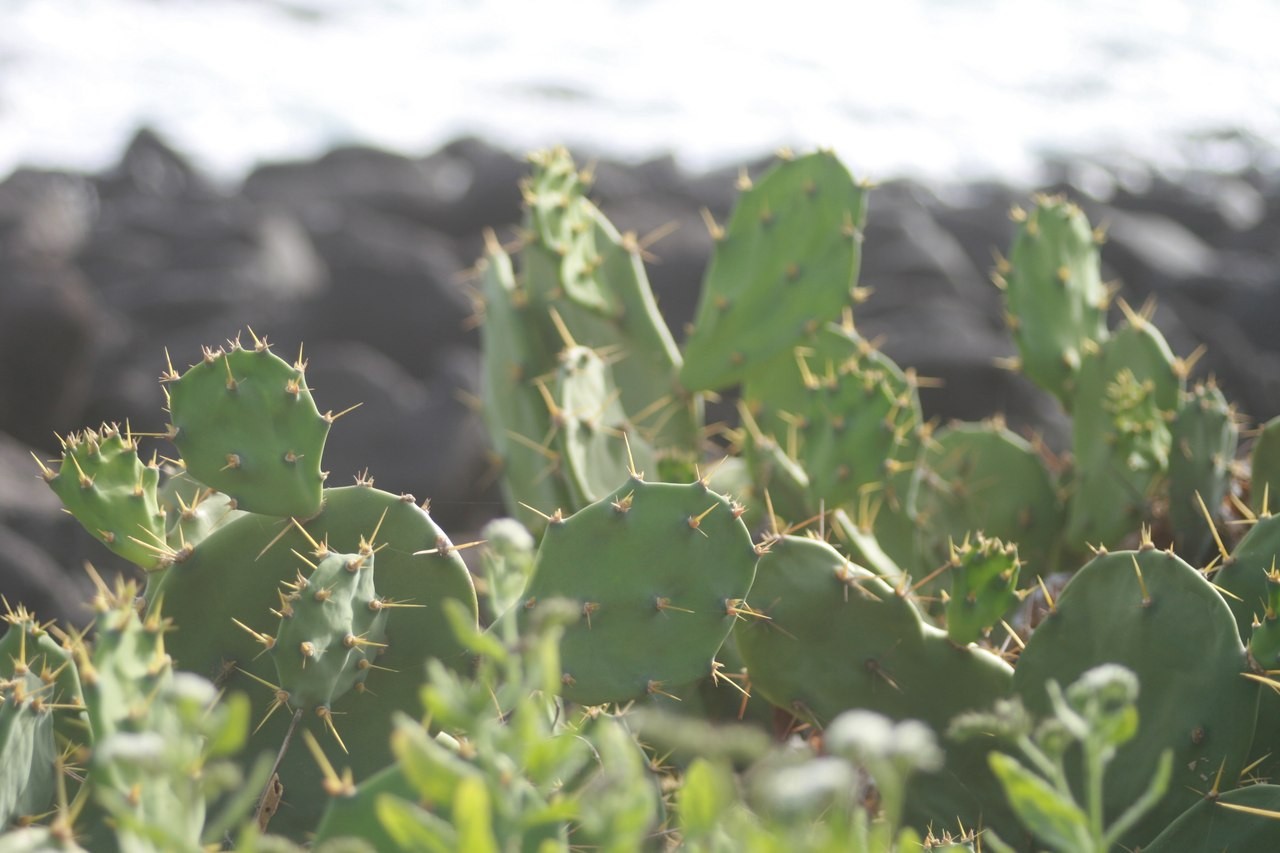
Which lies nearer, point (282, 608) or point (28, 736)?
point (28, 736)

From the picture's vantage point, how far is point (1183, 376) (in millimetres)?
2207

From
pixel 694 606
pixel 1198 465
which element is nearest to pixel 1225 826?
pixel 694 606

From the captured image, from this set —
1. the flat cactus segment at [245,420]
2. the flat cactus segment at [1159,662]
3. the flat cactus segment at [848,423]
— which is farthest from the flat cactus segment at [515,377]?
the flat cactus segment at [1159,662]

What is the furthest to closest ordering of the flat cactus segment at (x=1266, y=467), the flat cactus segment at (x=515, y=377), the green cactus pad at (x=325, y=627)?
the flat cactus segment at (x=515, y=377) < the flat cactus segment at (x=1266, y=467) < the green cactus pad at (x=325, y=627)

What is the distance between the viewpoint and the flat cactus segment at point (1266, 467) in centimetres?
188

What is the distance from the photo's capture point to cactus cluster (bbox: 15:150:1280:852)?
71cm

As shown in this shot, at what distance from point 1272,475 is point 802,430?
643 mm

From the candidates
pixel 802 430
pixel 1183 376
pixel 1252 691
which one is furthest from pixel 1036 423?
pixel 1252 691

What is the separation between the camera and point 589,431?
6.46 feet

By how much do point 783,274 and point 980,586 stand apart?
0.86 m

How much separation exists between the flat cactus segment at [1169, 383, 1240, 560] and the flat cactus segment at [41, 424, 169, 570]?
1337 mm

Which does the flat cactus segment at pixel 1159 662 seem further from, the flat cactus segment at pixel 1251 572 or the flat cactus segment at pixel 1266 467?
the flat cactus segment at pixel 1266 467

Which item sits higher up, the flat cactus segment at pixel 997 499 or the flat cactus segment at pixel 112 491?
the flat cactus segment at pixel 112 491

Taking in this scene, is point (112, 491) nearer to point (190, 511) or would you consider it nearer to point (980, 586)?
point (190, 511)
